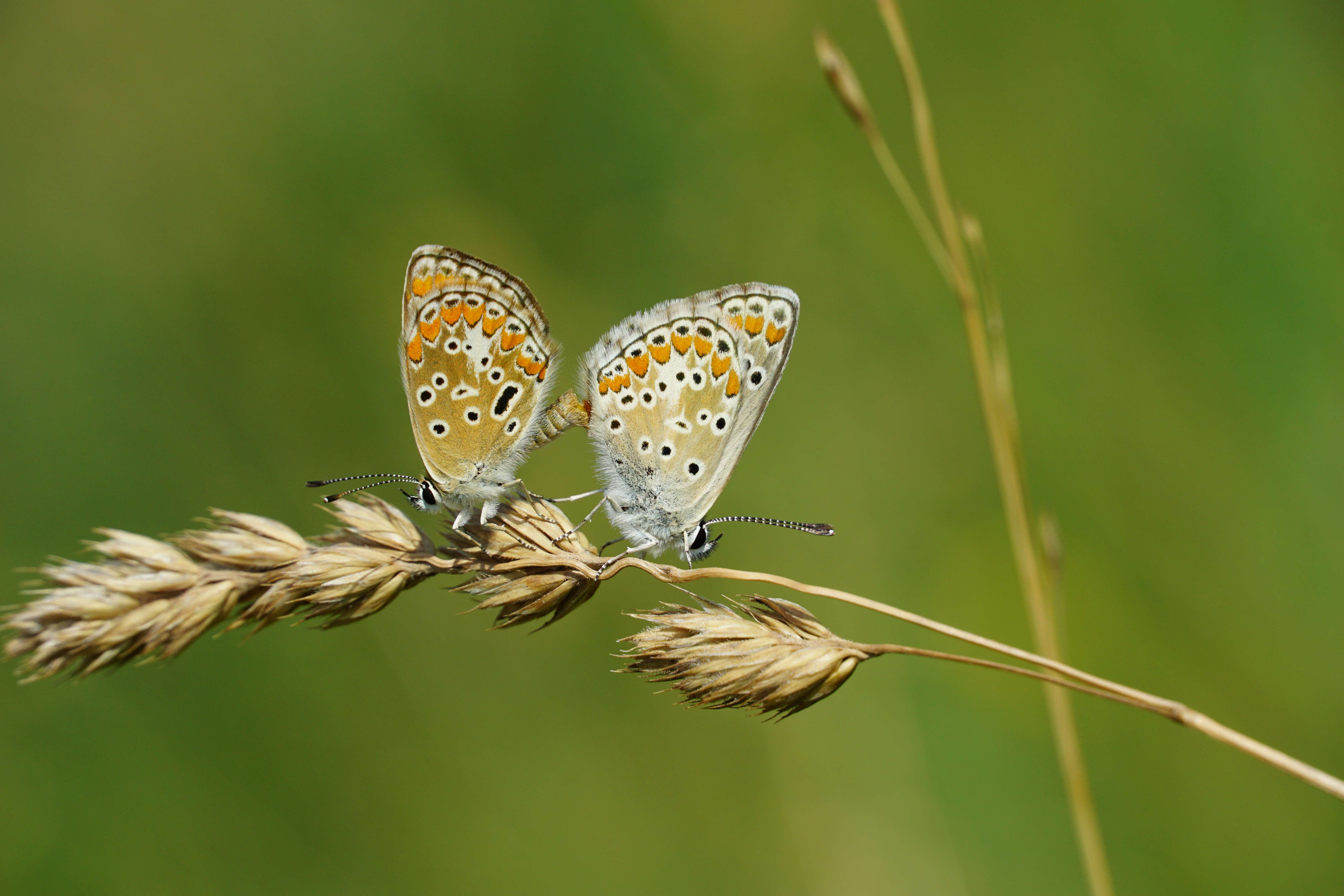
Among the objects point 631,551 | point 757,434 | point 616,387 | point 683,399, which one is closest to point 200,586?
point 631,551

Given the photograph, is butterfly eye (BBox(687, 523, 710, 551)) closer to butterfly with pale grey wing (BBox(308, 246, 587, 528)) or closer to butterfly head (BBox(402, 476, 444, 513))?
butterfly with pale grey wing (BBox(308, 246, 587, 528))

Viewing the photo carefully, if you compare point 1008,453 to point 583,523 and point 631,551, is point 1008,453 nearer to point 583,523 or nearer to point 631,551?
point 631,551

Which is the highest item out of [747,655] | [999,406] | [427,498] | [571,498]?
[427,498]

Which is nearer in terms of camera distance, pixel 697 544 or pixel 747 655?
pixel 747 655

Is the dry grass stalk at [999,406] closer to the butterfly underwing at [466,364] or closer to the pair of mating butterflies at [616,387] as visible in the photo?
the pair of mating butterflies at [616,387]

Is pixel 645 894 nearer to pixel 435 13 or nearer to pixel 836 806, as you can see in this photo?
pixel 836 806

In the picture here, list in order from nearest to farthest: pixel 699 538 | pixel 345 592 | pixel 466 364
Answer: pixel 345 592 < pixel 466 364 < pixel 699 538

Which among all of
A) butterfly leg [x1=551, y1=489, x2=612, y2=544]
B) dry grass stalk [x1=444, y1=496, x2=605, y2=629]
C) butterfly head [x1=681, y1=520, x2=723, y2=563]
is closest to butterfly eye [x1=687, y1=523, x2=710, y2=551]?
butterfly head [x1=681, y1=520, x2=723, y2=563]

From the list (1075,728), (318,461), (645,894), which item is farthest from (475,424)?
(1075,728)
